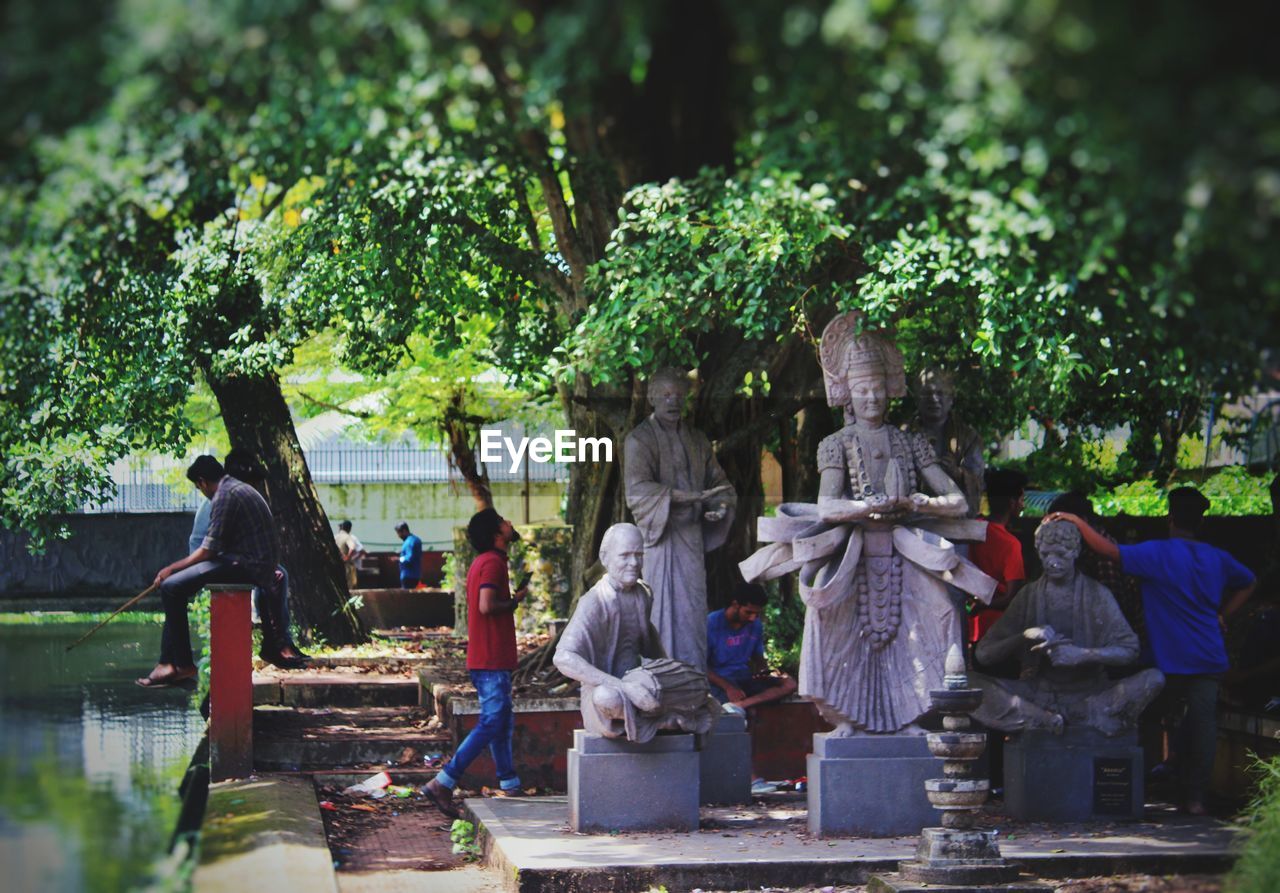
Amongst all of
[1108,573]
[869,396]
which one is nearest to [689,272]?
[869,396]

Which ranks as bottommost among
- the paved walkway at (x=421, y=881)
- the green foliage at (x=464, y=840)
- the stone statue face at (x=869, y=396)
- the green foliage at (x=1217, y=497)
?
the paved walkway at (x=421, y=881)

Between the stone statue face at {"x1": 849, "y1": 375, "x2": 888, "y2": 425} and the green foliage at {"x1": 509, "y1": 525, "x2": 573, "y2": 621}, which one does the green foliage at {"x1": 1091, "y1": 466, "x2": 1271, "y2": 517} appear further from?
the stone statue face at {"x1": 849, "y1": 375, "x2": 888, "y2": 425}

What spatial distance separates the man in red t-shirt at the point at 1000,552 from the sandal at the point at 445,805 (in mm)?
3533

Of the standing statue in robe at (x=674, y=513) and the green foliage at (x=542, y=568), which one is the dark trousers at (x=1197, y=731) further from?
the green foliage at (x=542, y=568)

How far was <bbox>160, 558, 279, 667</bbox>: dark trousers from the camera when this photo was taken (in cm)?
1191

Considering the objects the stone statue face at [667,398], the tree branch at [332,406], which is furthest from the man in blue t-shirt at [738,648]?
the tree branch at [332,406]

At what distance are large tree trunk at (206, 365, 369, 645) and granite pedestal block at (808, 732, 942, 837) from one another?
27.0ft

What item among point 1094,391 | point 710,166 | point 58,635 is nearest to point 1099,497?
point 1094,391

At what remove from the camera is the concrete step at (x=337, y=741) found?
12578mm

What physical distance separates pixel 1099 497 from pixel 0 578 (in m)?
22.7

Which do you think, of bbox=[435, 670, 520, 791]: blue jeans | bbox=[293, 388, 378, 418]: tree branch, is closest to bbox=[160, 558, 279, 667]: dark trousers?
bbox=[435, 670, 520, 791]: blue jeans

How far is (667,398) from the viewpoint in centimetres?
1162

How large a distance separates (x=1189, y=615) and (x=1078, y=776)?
1.20 m

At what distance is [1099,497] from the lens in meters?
18.6
